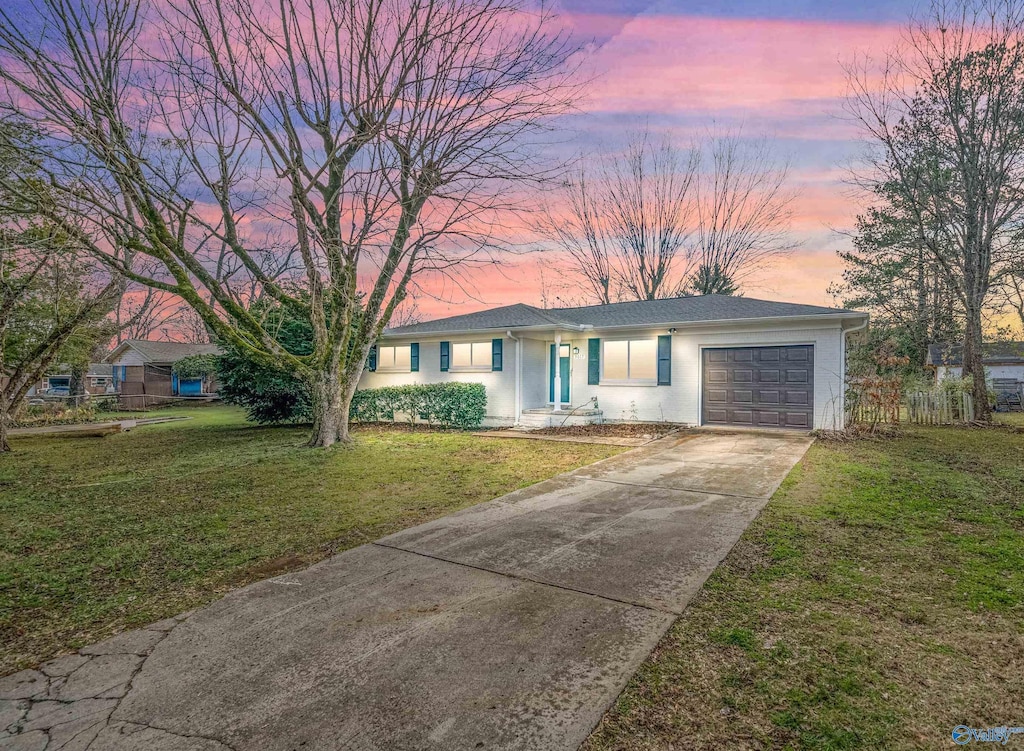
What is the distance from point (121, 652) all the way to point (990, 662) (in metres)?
4.27

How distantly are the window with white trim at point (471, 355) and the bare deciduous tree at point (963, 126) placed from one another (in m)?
12.1

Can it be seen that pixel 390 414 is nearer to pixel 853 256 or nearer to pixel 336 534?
pixel 336 534

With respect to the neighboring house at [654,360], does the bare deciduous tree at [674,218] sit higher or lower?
higher

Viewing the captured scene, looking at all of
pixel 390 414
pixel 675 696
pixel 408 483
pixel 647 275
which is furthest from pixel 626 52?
pixel 647 275

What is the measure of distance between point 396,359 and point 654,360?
788 cm

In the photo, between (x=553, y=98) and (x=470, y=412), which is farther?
(x=470, y=412)

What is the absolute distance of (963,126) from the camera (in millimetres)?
13273

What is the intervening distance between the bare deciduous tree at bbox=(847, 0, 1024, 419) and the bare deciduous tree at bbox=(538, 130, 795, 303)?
20.5 ft

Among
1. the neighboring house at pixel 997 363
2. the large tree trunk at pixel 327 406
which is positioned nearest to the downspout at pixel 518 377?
the large tree trunk at pixel 327 406

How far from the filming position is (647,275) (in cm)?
2364

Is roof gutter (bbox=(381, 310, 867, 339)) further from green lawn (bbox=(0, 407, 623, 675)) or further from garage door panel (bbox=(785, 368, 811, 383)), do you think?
green lawn (bbox=(0, 407, 623, 675))

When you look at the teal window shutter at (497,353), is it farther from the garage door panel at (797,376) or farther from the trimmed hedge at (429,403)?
the garage door panel at (797,376)

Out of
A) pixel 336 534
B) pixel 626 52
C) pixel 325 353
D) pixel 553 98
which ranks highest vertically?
pixel 626 52

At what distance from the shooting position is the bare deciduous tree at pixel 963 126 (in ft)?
41.4
